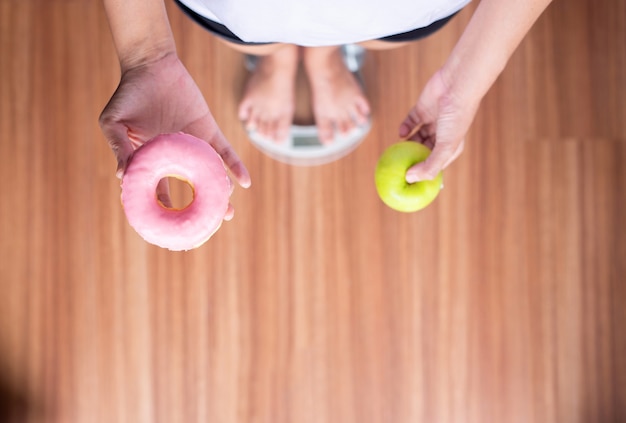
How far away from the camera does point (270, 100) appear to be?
1.08 m

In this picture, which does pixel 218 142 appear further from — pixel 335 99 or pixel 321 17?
pixel 335 99

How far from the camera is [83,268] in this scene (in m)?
1.12

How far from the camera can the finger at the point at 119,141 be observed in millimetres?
581

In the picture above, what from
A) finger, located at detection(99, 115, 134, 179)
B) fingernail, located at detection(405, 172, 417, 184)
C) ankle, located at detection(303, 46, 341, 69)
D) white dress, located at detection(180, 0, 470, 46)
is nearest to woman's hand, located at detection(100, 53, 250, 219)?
finger, located at detection(99, 115, 134, 179)

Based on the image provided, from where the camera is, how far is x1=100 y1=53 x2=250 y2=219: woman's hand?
0.61 meters

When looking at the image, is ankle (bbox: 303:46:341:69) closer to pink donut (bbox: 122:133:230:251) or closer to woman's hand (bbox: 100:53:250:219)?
woman's hand (bbox: 100:53:250:219)

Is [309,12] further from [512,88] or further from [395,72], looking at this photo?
[512,88]

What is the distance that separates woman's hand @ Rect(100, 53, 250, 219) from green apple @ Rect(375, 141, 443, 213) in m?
0.25

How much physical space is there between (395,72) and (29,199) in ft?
2.49

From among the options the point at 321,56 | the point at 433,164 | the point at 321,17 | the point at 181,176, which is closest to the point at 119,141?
the point at 181,176

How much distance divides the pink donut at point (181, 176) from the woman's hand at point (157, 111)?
45mm

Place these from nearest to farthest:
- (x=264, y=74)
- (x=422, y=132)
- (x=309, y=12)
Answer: (x=309, y=12) < (x=422, y=132) < (x=264, y=74)

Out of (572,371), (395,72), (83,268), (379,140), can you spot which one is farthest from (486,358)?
(83,268)

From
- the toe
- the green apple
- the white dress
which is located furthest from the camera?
the toe
